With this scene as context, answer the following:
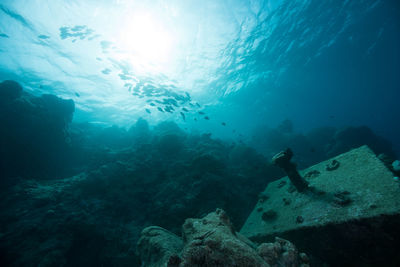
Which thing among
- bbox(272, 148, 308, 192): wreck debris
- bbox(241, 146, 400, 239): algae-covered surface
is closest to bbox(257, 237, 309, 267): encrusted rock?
bbox(241, 146, 400, 239): algae-covered surface

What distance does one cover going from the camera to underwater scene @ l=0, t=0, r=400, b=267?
10.8ft

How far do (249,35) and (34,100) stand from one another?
20.1 metres

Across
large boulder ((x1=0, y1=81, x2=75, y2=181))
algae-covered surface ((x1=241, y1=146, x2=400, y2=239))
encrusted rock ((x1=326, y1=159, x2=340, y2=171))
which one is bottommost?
algae-covered surface ((x1=241, y1=146, x2=400, y2=239))

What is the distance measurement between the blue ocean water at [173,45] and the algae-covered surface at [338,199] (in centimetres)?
1207

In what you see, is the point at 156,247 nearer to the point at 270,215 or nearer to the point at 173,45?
the point at 270,215

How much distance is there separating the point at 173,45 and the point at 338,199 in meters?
17.3

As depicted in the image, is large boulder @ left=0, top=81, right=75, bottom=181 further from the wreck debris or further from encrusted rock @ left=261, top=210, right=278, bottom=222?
the wreck debris

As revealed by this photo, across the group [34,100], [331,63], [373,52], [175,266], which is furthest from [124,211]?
[373,52]

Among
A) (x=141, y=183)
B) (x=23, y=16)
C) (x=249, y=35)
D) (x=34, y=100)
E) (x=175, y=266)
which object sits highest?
(x=23, y=16)

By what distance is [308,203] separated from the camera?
4555 millimetres

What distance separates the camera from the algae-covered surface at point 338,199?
327 cm

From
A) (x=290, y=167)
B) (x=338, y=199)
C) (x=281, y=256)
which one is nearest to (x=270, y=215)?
(x=290, y=167)

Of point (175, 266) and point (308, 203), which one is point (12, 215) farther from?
point (308, 203)

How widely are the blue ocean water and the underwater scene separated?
0.15 meters
